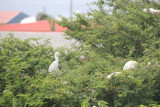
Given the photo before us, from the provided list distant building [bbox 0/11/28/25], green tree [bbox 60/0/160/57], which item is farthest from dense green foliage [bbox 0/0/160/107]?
distant building [bbox 0/11/28/25]

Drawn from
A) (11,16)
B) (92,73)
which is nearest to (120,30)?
(92,73)

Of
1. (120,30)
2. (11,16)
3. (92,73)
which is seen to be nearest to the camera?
(92,73)

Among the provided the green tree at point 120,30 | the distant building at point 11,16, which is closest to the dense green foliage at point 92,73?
the green tree at point 120,30

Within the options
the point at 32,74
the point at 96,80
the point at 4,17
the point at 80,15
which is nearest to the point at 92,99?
the point at 96,80

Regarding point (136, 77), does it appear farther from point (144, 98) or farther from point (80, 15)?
point (80, 15)

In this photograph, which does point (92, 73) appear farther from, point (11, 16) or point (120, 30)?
point (11, 16)

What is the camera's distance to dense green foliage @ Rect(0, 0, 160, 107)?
12.2ft

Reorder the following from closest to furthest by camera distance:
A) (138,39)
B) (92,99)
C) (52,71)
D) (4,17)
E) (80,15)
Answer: (92,99), (52,71), (138,39), (80,15), (4,17)

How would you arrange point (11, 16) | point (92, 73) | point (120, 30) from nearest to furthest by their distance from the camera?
point (92, 73) < point (120, 30) < point (11, 16)

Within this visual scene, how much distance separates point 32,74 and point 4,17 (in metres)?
26.5

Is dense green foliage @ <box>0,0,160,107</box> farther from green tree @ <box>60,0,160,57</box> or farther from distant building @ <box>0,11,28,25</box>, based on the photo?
distant building @ <box>0,11,28,25</box>

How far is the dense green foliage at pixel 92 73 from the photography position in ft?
12.2

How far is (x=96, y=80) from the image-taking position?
151 inches

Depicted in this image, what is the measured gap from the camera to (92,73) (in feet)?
14.6
